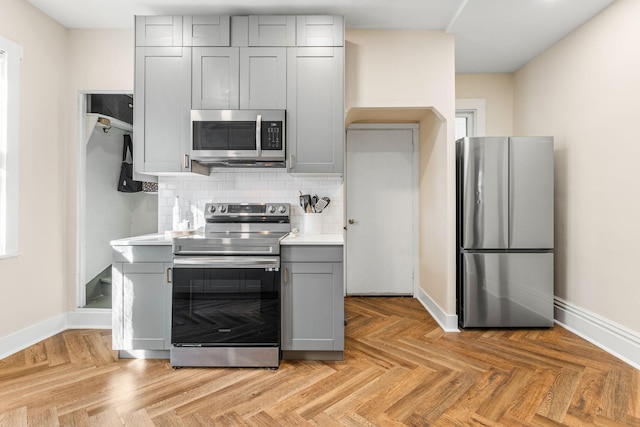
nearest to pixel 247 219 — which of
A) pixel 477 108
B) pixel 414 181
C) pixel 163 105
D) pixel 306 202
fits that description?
pixel 306 202

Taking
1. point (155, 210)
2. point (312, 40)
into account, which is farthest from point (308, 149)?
point (155, 210)

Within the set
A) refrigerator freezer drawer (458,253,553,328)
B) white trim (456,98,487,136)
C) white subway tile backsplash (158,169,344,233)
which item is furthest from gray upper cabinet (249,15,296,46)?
refrigerator freezer drawer (458,253,553,328)

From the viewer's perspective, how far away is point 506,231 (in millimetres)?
3039

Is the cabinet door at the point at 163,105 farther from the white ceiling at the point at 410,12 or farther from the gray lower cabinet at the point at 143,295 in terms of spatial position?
the gray lower cabinet at the point at 143,295

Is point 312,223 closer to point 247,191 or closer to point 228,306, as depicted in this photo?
point 247,191

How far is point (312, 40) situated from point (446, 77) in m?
1.23

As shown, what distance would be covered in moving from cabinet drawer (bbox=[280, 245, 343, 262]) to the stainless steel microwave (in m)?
0.75

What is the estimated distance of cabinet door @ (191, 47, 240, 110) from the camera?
8.87ft

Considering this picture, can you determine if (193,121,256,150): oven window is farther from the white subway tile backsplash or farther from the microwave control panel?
the white subway tile backsplash

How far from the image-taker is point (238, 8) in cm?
270

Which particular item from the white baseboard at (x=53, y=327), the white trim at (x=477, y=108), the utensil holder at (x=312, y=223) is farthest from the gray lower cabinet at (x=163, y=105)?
the white trim at (x=477, y=108)

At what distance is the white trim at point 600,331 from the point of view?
243 centimetres

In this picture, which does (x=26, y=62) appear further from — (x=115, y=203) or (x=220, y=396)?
(x=220, y=396)

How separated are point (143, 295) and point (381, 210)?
2.71 m
